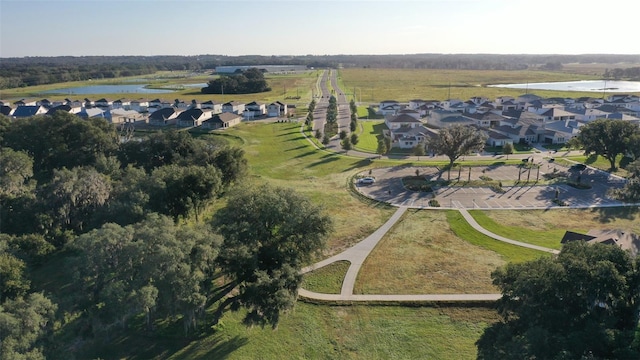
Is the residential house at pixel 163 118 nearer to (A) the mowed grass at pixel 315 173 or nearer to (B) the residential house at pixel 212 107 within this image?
(B) the residential house at pixel 212 107

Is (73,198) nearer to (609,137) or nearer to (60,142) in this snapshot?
(60,142)

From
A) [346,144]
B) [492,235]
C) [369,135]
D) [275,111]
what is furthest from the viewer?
[275,111]

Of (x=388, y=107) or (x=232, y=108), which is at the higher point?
(x=388, y=107)

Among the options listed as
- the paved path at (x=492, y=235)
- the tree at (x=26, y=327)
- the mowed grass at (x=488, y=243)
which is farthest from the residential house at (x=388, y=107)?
the tree at (x=26, y=327)

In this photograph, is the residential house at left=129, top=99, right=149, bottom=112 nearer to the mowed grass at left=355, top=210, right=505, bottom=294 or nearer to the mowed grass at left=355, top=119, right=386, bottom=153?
the mowed grass at left=355, top=119, right=386, bottom=153

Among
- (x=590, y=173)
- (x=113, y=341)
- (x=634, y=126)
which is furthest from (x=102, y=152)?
(x=634, y=126)

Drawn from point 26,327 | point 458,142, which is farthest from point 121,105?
point 26,327

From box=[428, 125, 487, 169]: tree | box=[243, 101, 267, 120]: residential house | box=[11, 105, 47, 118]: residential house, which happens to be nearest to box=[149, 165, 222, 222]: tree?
box=[428, 125, 487, 169]: tree
